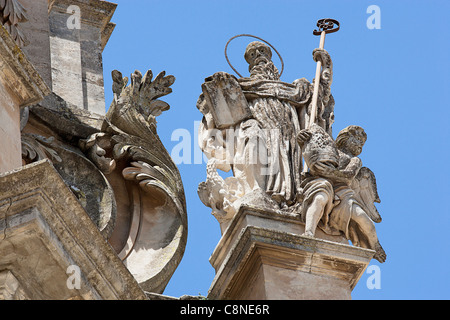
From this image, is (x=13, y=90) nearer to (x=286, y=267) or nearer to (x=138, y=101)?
(x=286, y=267)

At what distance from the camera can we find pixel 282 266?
16328 mm

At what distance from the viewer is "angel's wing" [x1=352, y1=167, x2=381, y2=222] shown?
17500mm

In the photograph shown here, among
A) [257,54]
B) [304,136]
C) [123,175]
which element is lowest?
[304,136]

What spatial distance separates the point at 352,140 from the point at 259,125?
0.96 meters

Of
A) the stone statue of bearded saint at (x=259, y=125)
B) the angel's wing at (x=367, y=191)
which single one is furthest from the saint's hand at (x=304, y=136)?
the angel's wing at (x=367, y=191)

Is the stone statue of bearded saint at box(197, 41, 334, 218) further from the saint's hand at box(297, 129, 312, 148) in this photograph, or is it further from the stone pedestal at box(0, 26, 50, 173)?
the stone pedestal at box(0, 26, 50, 173)

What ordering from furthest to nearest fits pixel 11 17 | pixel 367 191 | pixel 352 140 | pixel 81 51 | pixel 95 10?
pixel 95 10
pixel 81 51
pixel 352 140
pixel 367 191
pixel 11 17

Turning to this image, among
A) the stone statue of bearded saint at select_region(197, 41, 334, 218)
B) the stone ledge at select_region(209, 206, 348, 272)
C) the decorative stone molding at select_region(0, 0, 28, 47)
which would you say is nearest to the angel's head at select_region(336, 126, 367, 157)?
the stone statue of bearded saint at select_region(197, 41, 334, 218)

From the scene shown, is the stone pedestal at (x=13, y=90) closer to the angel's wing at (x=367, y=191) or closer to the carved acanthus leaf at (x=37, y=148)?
the carved acanthus leaf at (x=37, y=148)

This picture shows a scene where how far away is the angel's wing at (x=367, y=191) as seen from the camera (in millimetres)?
17500

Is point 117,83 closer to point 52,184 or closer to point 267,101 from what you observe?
point 267,101

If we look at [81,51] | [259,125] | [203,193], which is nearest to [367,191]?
[259,125]

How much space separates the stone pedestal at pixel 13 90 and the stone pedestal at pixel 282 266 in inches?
88.1

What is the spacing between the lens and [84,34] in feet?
70.7
